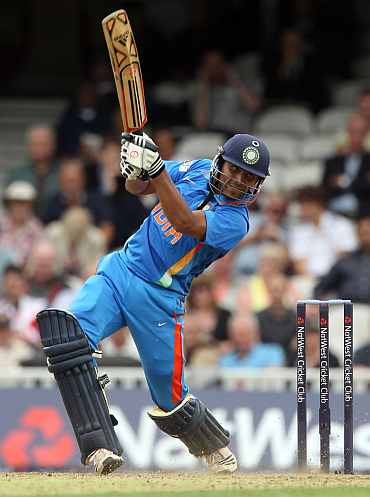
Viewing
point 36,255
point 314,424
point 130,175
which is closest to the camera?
point 130,175

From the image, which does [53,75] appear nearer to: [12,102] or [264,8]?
[12,102]

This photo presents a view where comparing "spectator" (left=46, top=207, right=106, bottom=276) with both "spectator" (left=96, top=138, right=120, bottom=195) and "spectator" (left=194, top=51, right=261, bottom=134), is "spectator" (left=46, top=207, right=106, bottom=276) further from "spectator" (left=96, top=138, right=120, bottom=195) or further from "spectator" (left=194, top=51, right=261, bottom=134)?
"spectator" (left=194, top=51, right=261, bottom=134)

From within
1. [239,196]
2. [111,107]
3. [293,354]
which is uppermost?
[111,107]

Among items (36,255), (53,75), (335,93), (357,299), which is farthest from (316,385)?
(53,75)

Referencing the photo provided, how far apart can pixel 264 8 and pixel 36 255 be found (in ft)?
20.8

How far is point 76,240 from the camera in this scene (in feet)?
45.8

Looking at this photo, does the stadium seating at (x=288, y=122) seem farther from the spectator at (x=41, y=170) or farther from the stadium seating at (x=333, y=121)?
the spectator at (x=41, y=170)

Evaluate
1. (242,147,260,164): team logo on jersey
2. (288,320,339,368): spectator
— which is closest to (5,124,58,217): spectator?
(288,320,339,368): spectator

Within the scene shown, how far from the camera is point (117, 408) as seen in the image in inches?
445

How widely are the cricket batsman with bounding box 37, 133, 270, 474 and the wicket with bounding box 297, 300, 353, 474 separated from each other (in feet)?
2.22

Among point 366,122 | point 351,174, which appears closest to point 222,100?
point 366,122

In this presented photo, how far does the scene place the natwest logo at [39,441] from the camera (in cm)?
1129

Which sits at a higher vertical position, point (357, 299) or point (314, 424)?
point (357, 299)

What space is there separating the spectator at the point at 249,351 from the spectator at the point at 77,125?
14.7ft
